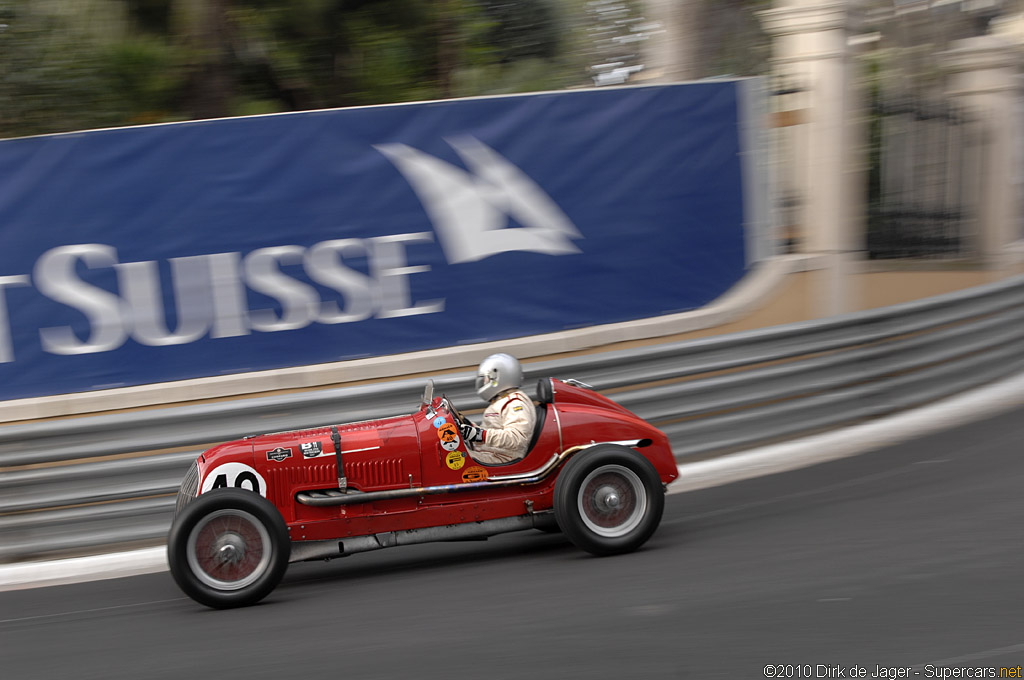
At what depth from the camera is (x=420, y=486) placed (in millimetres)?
5422

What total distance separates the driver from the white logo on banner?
193 cm

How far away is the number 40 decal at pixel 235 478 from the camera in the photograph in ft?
17.1

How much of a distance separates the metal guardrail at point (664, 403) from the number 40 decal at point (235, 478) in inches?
49.9

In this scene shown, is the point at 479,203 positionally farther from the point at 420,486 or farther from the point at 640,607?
the point at 640,607

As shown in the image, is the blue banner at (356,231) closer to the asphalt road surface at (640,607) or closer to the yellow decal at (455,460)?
the asphalt road surface at (640,607)

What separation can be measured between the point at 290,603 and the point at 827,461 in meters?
3.99

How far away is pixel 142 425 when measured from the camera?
6.43m

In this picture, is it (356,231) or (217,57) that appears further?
(217,57)

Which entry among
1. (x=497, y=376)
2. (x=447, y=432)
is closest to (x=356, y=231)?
(x=497, y=376)

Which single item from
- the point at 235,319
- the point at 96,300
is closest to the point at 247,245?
the point at 235,319

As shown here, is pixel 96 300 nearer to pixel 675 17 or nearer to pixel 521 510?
pixel 521 510

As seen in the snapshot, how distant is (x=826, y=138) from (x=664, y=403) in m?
3.09

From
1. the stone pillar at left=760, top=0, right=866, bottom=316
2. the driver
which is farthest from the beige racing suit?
the stone pillar at left=760, top=0, right=866, bottom=316

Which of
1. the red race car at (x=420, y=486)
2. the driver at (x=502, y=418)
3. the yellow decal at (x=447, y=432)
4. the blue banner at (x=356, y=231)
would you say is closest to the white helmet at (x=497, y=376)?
the driver at (x=502, y=418)
